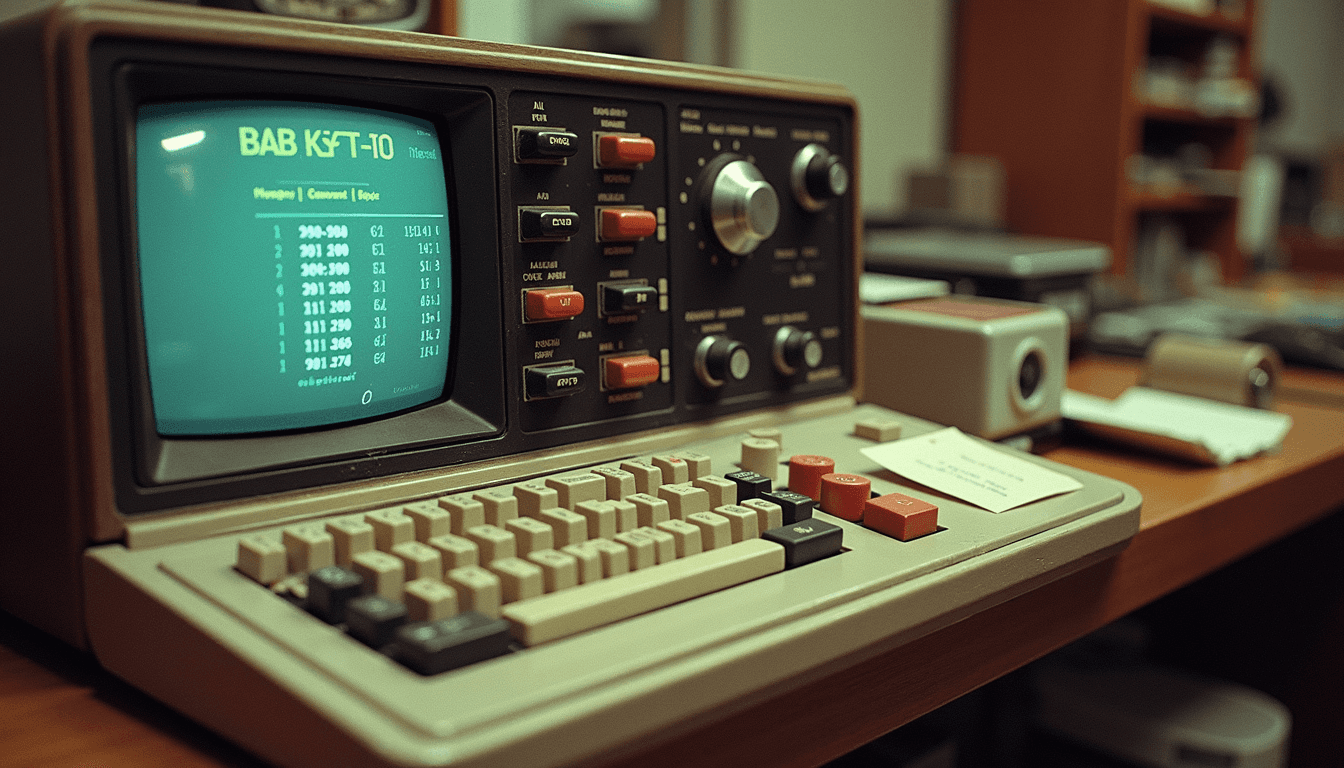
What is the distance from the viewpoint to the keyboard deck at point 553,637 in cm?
39

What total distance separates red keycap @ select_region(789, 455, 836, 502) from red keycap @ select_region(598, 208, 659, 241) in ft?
0.71

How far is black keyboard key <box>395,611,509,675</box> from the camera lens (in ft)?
1.36

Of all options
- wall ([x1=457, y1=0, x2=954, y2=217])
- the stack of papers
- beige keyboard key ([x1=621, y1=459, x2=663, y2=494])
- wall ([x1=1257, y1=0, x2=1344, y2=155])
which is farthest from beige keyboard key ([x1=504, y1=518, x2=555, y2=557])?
wall ([x1=1257, y1=0, x2=1344, y2=155])

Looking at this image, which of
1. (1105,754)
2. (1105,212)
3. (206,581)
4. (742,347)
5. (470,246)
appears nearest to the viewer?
(206,581)

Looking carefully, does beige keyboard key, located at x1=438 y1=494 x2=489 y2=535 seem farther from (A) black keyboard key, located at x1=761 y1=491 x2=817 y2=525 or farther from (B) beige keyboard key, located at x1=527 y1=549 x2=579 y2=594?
(A) black keyboard key, located at x1=761 y1=491 x2=817 y2=525

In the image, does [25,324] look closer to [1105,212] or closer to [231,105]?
[231,105]

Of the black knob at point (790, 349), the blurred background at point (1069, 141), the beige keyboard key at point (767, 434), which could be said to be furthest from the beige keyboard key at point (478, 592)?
the blurred background at point (1069, 141)

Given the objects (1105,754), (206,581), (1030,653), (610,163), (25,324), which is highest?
(610,163)

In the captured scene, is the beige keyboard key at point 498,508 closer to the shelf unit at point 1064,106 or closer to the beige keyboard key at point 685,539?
the beige keyboard key at point 685,539

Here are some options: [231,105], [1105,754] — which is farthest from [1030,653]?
[1105,754]

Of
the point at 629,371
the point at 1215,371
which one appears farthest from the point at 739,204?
the point at 1215,371

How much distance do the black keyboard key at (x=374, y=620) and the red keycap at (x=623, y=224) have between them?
38cm

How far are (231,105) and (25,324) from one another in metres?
0.17

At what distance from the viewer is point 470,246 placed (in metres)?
0.70
